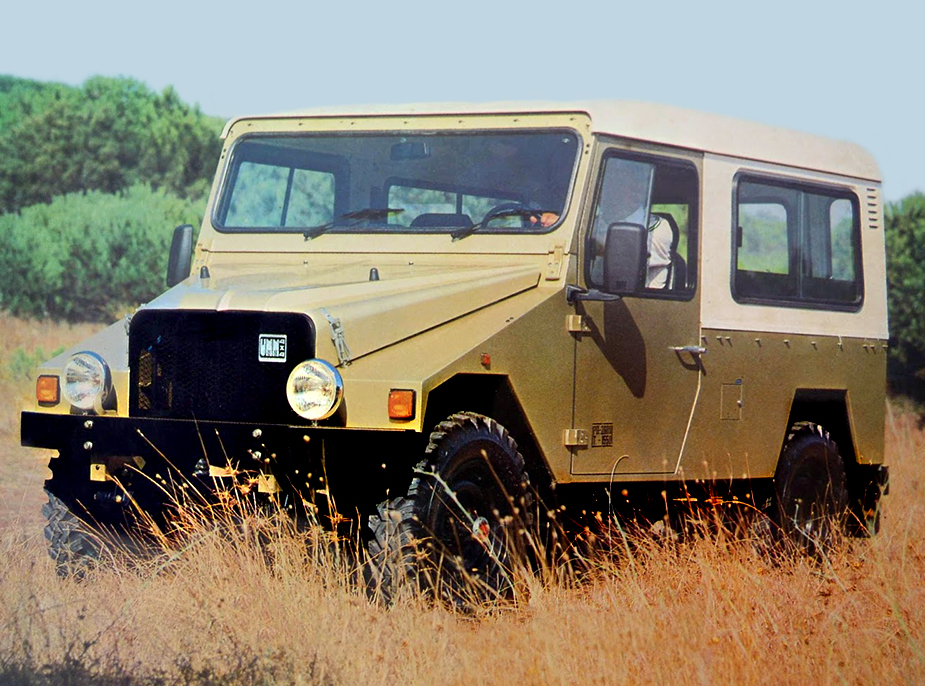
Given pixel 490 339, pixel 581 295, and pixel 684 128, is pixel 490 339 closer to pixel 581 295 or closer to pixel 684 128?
pixel 581 295

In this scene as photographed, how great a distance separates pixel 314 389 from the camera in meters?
6.11

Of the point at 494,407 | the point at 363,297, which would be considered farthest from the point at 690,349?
the point at 363,297

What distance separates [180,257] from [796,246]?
3510 millimetres

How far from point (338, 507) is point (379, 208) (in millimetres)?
1955

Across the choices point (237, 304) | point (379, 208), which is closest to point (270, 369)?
point (237, 304)

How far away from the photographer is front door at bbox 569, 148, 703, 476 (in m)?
7.28

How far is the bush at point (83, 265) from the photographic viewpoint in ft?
85.3

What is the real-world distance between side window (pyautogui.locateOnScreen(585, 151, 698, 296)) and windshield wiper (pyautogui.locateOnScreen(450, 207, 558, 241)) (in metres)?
0.26

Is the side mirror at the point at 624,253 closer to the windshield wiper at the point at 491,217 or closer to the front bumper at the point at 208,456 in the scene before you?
the windshield wiper at the point at 491,217

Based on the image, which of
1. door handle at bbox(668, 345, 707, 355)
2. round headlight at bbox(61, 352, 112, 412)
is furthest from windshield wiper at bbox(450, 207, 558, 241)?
round headlight at bbox(61, 352, 112, 412)

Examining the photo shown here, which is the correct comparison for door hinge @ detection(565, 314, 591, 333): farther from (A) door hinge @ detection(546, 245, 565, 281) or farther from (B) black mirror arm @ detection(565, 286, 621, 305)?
(A) door hinge @ detection(546, 245, 565, 281)

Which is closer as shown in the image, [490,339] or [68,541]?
[490,339]

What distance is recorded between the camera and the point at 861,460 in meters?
9.49

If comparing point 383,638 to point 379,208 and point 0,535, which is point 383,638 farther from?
point 0,535
